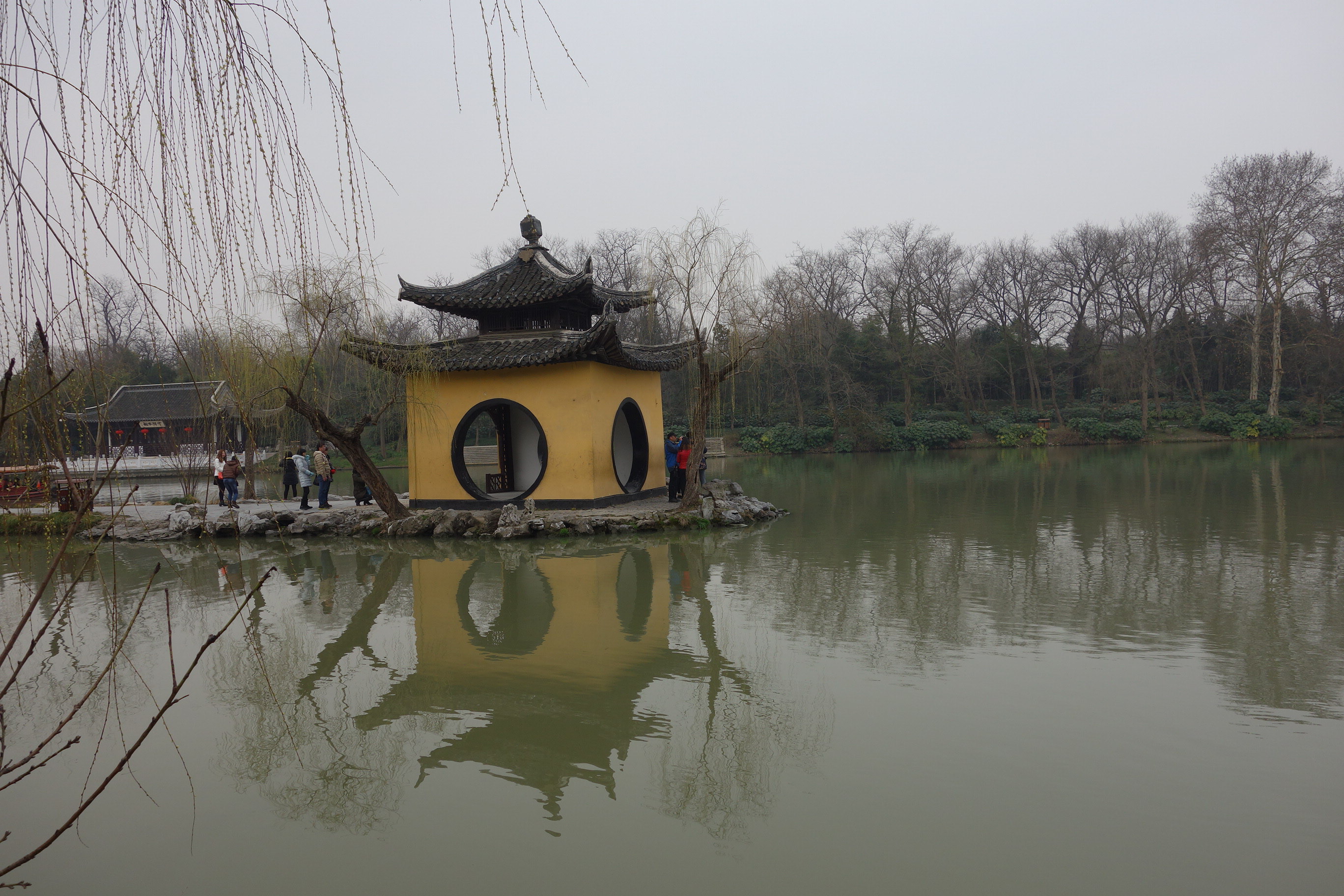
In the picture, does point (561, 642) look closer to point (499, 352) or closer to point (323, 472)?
point (499, 352)

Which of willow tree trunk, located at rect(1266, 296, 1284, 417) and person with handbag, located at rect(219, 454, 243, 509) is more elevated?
willow tree trunk, located at rect(1266, 296, 1284, 417)

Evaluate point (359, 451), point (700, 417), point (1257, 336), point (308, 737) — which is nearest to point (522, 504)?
point (359, 451)

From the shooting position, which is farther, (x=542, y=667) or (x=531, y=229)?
(x=531, y=229)

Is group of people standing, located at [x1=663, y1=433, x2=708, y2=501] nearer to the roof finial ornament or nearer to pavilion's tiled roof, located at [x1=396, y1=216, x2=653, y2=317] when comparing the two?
pavilion's tiled roof, located at [x1=396, y1=216, x2=653, y2=317]

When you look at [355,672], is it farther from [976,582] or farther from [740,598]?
[976,582]

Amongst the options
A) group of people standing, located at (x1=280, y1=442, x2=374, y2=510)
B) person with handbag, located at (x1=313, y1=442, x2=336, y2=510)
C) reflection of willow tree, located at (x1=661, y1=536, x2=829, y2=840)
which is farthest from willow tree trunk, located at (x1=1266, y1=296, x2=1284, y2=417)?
reflection of willow tree, located at (x1=661, y1=536, x2=829, y2=840)

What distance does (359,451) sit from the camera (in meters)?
11.8

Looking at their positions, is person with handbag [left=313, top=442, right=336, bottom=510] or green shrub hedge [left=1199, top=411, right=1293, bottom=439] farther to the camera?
green shrub hedge [left=1199, top=411, right=1293, bottom=439]

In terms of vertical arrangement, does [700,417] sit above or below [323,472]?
above

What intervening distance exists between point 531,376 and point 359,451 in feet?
8.63

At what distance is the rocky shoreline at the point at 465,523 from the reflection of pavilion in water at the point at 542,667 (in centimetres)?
242

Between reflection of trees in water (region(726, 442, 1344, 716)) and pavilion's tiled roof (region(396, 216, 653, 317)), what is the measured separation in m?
4.84

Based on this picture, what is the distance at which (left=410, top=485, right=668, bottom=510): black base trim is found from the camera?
1218cm

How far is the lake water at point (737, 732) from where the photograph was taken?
9.73 feet
